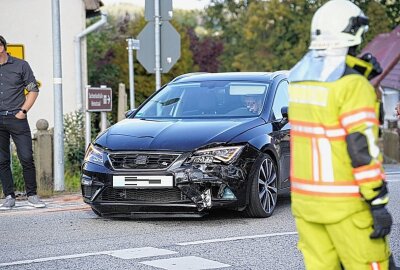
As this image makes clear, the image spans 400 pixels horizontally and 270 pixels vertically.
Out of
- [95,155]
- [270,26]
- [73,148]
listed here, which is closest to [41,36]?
[73,148]

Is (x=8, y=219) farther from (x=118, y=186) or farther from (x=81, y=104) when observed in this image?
(x=81, y=104)

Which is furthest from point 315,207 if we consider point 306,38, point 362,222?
point 306,38

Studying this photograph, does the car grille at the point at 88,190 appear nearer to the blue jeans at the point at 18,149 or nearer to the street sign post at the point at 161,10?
the blue jeans at the point at 18,149

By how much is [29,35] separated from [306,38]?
37696mm

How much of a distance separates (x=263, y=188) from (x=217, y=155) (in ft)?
2.50

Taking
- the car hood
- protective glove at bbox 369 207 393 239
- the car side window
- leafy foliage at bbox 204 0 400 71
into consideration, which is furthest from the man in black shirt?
leafy foliage at bbox 204 0 400 71

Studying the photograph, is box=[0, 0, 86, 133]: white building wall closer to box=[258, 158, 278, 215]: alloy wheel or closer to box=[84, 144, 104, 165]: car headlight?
box=[84, 144, 104, 165]: car headlight

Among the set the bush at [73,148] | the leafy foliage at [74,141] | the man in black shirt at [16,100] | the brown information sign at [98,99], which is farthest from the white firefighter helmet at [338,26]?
the leafy foliage at [74,141]

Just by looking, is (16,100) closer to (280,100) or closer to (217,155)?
(217,155)

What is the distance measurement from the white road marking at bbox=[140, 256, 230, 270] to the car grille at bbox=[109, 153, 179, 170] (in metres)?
1.85

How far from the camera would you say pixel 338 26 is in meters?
4.75

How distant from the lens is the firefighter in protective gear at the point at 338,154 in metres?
4.57

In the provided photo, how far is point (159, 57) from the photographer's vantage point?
53.9ft

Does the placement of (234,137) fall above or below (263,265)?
above
